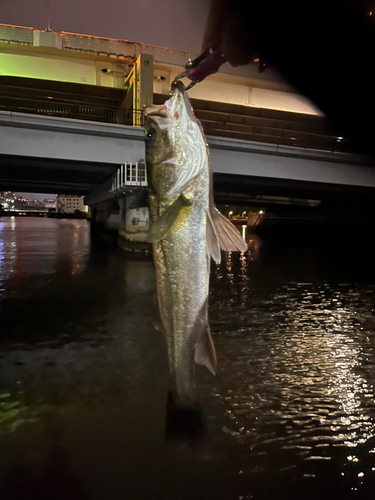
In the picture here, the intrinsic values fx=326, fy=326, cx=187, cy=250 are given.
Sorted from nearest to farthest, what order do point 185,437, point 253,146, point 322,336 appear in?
point 185,437, point 322,336, point 253,146

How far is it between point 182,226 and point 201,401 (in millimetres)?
3006

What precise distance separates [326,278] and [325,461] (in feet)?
39.4

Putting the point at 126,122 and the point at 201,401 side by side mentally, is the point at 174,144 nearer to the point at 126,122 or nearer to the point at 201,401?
the point at 201,401

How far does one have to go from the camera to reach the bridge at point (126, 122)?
18062 millimetres

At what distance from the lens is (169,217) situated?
2.60 m

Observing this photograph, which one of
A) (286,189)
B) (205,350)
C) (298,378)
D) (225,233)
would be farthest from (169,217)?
(286,189)

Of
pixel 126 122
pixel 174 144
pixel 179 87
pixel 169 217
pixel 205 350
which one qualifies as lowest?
pixel 205 350

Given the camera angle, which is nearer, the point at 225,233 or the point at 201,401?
the point at 225,233

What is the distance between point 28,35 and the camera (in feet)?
77.7

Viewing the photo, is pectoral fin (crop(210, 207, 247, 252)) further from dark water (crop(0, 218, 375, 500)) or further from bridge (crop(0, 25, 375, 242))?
bridge (crop(0, 25, 375, 242))

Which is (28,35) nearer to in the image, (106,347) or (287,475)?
(106,347)

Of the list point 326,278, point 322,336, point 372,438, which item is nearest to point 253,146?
point 326,278

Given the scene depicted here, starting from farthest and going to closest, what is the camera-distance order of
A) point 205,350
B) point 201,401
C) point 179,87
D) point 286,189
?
point 286,189 → point 201,401 → point 205,350 → point 179,87

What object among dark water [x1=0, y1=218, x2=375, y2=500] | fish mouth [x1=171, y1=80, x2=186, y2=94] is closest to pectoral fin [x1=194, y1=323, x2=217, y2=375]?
dark water [x1=0, y1=218, x2=375, y2=500]
